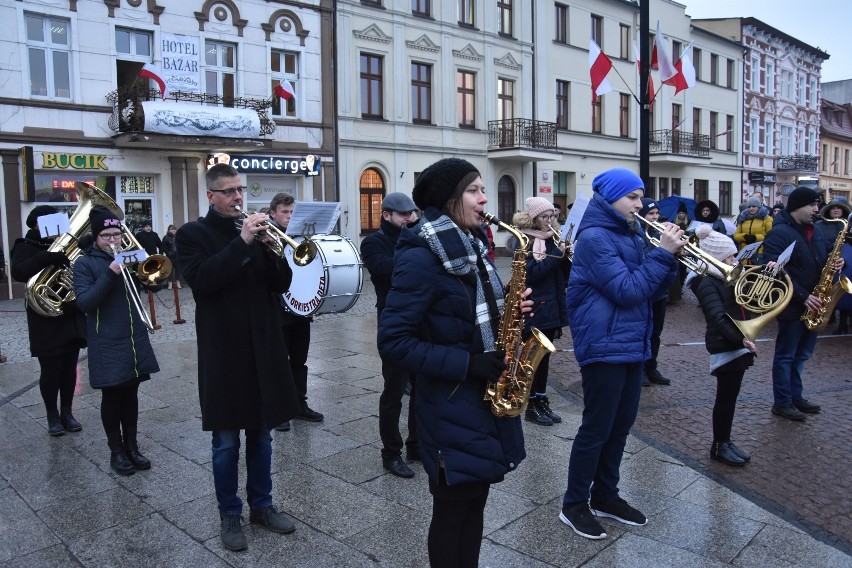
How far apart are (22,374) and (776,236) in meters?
8.18

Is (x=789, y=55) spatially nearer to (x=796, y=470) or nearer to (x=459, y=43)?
(x=459, y=43)

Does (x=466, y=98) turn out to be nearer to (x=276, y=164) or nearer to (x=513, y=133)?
(x=513, y=133)

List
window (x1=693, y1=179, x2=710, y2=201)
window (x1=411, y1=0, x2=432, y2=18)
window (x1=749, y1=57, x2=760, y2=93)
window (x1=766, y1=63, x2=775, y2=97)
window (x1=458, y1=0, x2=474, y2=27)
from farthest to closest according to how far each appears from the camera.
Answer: window (x1=766, y1=63, x2=775, y2=97)
window (x1=749, y1=57, x2=760, y2=93)
window (x1=693, y1=179, x2=710, y2=201)
window (x1=458, y1=0, x2=474, y2=27)
window (x1=411, y1=0, x2=432, y2=18)

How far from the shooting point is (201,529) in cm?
406

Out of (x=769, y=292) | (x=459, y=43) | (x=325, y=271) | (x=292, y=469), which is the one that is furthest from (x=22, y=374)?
(x=459, y=43)

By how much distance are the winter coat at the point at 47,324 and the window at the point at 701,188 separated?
3552 centimetres

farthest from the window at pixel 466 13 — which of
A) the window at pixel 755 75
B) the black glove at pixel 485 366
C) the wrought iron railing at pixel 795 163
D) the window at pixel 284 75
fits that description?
the wrought iron railing at pixel 795 163

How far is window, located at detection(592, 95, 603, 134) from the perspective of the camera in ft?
101

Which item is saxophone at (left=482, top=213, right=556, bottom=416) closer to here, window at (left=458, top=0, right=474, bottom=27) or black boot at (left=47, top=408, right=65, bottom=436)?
black boot at (left=47, top=408, right=65, bottom=436)

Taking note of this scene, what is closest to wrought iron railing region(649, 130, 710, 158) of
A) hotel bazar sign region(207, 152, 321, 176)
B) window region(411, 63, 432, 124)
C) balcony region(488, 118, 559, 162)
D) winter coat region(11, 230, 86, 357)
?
balcony region(488, 118, 559, 162)

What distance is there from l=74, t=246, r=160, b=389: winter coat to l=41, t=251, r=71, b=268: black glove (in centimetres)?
83

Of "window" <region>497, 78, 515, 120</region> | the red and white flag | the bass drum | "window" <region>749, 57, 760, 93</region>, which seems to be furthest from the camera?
"window" <region>749, 57, 760, 93</region>

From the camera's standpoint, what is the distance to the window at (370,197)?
2334cm

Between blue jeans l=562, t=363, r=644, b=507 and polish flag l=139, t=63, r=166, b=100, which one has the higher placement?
polish flag l=139, t=63, r=166, b=100
